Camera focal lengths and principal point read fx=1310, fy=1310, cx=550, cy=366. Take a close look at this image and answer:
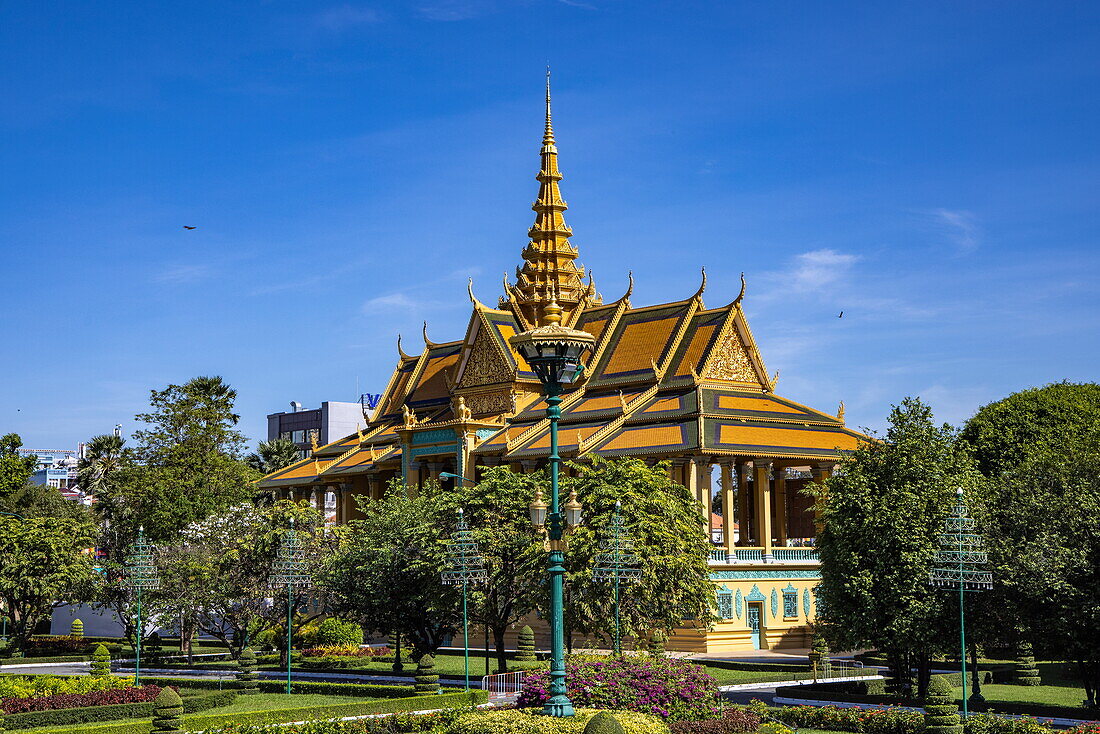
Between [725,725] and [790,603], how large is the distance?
3012cm

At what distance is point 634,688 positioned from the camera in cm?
2617

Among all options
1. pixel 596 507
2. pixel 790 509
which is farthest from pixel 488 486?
pixel 790 509

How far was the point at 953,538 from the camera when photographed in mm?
30984

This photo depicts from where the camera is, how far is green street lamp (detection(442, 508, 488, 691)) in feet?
125

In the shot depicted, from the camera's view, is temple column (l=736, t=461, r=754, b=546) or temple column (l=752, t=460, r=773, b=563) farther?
temple column (l=736, t=461, r=754, b=546)

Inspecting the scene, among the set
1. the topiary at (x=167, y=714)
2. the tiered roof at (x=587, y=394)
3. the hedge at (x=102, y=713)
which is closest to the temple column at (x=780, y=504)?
the tiered roof at (x=587, y=394)

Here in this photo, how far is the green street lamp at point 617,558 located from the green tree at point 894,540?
5.64 meters

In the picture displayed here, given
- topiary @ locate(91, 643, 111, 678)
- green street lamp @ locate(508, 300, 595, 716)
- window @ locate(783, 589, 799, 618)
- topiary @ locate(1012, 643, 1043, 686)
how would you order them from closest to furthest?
green street lamp @ locate(508, 300, 595, 716) → topiary @ locate(1012, 643, 1043, 686) → topiary @ locate(91, 643, 111, 678) → window @ locate(783, 589, 799, 618)

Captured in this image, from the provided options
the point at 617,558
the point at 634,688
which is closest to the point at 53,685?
the point at 617,558

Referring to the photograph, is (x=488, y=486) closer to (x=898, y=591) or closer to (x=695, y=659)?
(x=695, y=659)

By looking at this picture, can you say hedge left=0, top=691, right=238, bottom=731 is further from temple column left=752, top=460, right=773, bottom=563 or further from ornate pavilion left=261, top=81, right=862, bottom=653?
temple column left=752, top=460, right=773, bottom=563

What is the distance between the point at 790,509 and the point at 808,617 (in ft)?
42.2

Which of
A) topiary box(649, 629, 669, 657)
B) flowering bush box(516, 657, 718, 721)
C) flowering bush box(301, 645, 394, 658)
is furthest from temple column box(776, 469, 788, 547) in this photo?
flowering bush box(516, 657, 718, 721)

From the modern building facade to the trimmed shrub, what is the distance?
80293 mm
